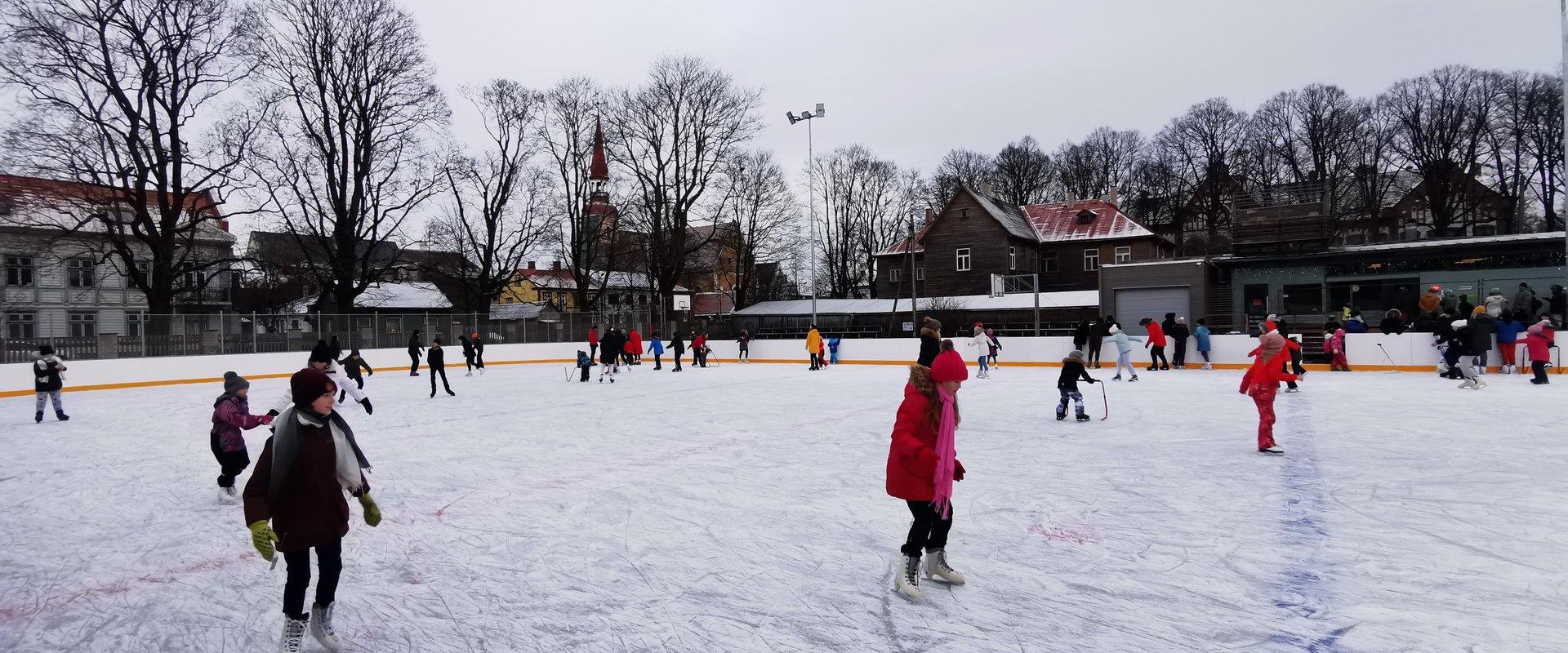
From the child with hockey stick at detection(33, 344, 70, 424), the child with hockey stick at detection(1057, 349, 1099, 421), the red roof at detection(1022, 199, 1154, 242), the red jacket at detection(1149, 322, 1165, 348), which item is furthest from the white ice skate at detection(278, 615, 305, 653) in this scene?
the red roof at detection(1022, 199, 1154, 242)

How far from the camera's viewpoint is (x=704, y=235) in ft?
136

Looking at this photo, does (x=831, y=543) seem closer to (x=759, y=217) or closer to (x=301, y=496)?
(x=301, y=496)

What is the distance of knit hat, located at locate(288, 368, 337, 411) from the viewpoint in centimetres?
288

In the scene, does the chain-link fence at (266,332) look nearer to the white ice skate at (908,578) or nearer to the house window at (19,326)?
the house window at (19,326)

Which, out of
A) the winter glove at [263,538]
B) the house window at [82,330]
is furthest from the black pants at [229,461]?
the house window at [82,330]

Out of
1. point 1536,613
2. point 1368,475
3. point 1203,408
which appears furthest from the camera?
point 1203,408

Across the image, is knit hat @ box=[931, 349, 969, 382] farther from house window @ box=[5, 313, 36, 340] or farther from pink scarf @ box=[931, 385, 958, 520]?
house window @ box=[5, 313, 36, 340]

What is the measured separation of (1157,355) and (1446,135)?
104ft

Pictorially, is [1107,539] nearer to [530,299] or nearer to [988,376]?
[988,376]

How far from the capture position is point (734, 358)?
26938 millimetres

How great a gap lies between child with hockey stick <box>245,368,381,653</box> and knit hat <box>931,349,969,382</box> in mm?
2359

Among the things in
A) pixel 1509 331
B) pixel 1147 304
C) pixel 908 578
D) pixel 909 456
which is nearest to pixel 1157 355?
pixel 1509 331

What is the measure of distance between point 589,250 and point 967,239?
62.6ft

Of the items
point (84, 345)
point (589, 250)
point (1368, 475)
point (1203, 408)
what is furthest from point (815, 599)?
point (589, 250)
